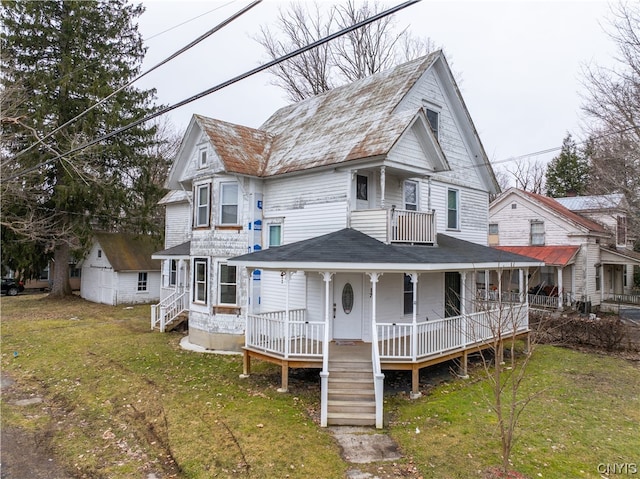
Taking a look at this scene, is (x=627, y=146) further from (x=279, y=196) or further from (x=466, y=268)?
(x=279, y=196)

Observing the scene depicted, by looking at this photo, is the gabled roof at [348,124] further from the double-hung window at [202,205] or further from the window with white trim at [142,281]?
the window with white trim at [142,281]

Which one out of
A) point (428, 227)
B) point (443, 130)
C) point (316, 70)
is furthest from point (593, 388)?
point (316, 70)

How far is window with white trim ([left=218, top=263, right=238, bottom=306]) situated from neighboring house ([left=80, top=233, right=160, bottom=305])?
15179 mm

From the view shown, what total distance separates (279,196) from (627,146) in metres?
16.3

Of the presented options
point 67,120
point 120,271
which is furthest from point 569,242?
point 67,120

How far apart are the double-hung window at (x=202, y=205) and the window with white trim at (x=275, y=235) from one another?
2.50 metres

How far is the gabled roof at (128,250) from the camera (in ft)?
89.9

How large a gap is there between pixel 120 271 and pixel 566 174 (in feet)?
153

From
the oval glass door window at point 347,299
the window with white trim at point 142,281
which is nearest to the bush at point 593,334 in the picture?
the oval glass door window at point 347,299

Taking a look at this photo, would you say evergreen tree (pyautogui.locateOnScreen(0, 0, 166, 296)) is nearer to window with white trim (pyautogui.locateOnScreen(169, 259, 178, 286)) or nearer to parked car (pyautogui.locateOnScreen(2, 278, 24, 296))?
window with white trim (pyautogui.locateOnScreen(169, 259, 178, 286))

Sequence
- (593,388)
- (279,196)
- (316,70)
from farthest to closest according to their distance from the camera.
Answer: (316,70) → (279,196) → (593,388)

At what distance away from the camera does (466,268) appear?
1129 centimetres

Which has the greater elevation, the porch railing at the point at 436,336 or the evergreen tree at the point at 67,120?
the evergreen tree at the point at 67,120

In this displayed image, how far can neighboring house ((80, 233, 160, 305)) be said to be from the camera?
27.2 m
